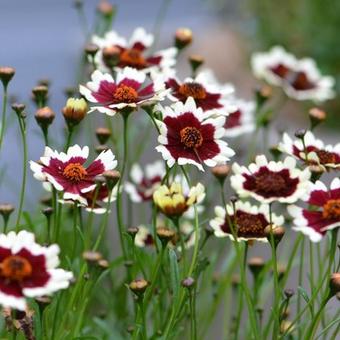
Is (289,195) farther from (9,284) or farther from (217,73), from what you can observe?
(217,73)

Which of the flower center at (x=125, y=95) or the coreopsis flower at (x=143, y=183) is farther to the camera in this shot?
the coreopsis flower at (x=143, y=183)

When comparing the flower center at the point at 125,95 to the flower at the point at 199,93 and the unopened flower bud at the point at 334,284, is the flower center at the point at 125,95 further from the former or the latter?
the unopened flower bud at the point at 334,284

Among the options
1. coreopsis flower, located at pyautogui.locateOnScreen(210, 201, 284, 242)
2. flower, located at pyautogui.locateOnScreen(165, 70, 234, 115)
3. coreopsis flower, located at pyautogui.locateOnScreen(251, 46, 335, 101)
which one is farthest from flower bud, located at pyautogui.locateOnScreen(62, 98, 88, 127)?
coreopsis flower, located at pyautogui.locateOnScreen(251, 46, 335, 101)

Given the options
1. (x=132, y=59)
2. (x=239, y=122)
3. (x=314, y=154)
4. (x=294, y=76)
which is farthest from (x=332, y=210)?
(x=294, y=76)

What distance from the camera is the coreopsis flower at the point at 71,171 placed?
115cm

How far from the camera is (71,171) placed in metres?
1.17

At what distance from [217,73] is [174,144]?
2.97 meters

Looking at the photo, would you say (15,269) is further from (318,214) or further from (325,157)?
(325,157)

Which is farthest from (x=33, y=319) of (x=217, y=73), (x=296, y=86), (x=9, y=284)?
(x=217, y=73)

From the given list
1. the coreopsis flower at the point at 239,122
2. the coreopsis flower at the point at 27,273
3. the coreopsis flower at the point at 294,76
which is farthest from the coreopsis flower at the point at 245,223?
the coreopsis flower at the point at 294,76

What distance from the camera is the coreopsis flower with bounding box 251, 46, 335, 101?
207cm

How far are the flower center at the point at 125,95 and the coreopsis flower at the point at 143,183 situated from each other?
0.45m

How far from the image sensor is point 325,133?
131 inches

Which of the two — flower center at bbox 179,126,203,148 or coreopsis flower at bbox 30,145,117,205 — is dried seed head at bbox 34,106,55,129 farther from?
flower center at bbox 179,126,203,148
